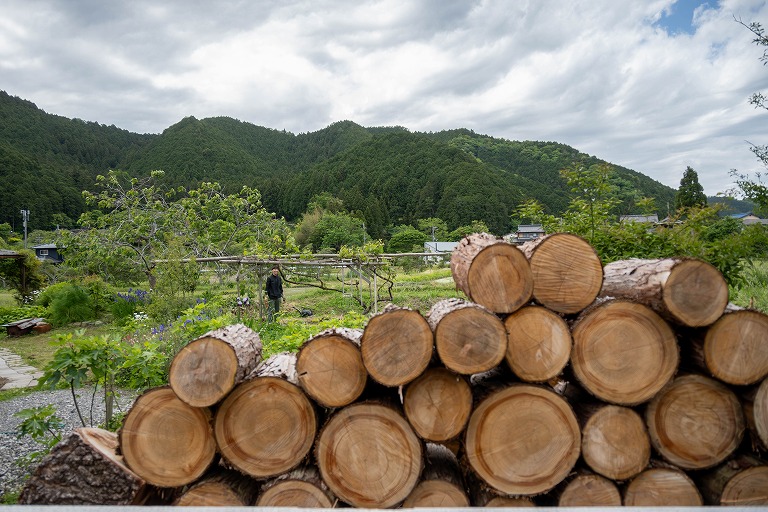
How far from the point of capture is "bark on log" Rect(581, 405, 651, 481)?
2.20 meters

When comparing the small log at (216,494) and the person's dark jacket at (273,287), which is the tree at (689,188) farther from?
the small log at (216,494)

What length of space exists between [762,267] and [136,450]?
803 centimetres

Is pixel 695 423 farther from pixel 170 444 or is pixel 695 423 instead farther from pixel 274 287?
pixel 274 287

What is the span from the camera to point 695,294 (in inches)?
86.5

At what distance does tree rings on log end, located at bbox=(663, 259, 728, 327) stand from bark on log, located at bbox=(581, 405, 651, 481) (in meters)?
0.53

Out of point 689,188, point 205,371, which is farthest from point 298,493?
point 689,188

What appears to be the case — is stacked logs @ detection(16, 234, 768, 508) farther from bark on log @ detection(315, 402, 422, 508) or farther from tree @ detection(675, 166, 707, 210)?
tree @ detection(675, 166, 707, 210)

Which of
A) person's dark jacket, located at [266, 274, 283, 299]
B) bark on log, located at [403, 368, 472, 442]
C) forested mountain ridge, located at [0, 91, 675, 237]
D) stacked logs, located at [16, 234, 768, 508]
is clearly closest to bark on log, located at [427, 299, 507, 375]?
stacked logs, located at [16, 234, 768, 508]

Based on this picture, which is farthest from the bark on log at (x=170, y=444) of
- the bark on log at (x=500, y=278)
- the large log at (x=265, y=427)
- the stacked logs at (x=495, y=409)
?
the bark on log at (x=500, y=278)

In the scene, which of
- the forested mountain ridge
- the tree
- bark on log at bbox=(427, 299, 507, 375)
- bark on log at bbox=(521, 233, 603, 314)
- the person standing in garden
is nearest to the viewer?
bark on log at bbox=(427, 299, 507, 375)

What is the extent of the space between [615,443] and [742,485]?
24.1 inches

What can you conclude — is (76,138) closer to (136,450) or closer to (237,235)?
(237,235)

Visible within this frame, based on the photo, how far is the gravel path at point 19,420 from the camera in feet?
11.0

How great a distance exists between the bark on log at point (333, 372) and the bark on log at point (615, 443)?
1119mm
